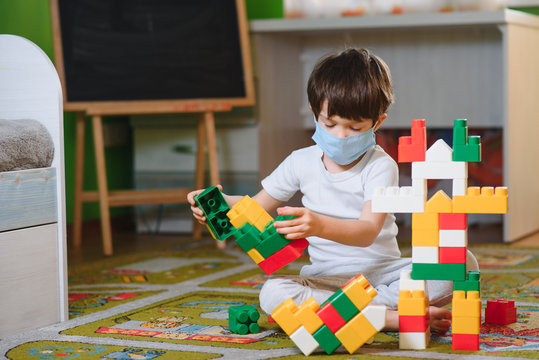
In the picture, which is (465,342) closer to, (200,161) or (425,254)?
(425,254)

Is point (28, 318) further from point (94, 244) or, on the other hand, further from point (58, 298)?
point (94, 244)

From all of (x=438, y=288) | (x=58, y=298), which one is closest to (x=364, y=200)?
(x=438, y=288)

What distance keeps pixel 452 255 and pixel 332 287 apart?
27cm

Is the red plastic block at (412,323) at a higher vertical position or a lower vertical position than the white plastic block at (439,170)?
lower

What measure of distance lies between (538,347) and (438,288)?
20 cm

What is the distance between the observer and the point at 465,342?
46.0 inches

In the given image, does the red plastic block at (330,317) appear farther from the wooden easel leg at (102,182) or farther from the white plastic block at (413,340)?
the wooden easel leg at (102,182)

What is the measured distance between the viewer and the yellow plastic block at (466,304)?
3.75ft

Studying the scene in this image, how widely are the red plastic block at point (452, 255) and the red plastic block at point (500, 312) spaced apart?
0.24 metres

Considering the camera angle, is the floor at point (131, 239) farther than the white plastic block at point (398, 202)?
Yes

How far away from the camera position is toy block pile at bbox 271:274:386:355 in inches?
44.6

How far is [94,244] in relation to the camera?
2.55 meters

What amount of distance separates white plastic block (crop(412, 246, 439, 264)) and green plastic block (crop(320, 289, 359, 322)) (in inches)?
4.7

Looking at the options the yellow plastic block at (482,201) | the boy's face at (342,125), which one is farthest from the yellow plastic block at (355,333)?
the boy's face at (342,125)
